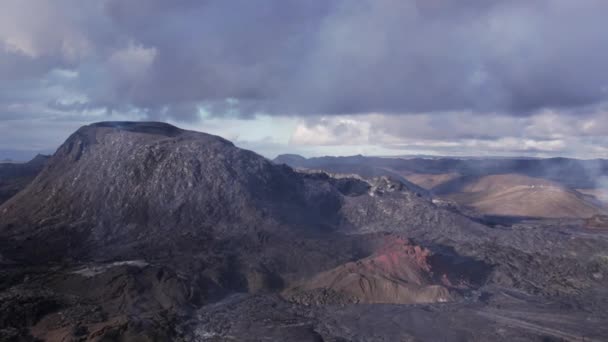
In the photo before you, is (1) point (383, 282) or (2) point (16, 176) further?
(2) point (16, 176)

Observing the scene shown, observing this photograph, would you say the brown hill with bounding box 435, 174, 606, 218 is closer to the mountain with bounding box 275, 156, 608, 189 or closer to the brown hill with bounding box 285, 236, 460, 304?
the brown hill with bounding box 285, 236, 460, 304

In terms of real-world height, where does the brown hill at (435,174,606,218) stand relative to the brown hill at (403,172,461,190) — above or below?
below

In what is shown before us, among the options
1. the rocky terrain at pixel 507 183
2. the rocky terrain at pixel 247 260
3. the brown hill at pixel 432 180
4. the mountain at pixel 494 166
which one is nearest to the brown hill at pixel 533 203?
the rocky terrain at pixel 507 183

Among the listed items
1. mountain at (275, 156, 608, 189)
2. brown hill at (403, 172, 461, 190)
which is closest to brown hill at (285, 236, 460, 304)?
brown hill at (403, 172, 461, 190)

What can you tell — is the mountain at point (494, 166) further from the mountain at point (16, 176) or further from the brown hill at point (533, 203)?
the mountain at point (16, 176)

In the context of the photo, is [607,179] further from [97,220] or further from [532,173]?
[97,220]

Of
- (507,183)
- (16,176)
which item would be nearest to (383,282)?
(16,176)

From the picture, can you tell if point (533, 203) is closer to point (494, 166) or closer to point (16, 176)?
point (16, 176)
